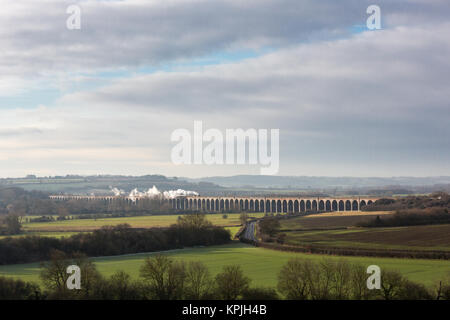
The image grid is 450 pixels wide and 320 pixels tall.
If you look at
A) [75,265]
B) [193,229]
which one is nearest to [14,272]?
[75,265]

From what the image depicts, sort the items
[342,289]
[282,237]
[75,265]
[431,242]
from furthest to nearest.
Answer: [282,237], [431,242], [75,265], [342,289]

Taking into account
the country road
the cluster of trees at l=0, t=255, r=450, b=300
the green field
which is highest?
the cluster of trees at l=0, t=255, r=450, b=300

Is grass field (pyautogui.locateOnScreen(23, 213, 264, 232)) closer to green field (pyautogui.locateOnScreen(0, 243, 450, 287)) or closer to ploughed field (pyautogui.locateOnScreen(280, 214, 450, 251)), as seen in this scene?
ploughed field (pyautogui.locateOnScreen(280, 214, 450, 251))

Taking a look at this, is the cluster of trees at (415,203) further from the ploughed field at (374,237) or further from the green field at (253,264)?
the green field at (253,264)

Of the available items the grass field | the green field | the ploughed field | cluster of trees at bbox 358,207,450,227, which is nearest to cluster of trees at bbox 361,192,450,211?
cluster of trees at bbox 358,207,450,227

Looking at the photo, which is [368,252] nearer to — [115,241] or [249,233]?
[115,241]

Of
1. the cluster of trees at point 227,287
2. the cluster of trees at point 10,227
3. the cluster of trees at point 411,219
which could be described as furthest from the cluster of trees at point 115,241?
the cluster of trees at point 411,219
